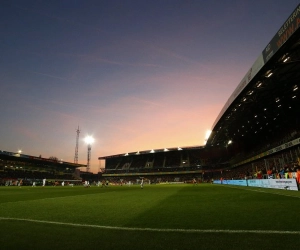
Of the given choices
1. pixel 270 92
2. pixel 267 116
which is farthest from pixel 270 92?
pixel 267 116

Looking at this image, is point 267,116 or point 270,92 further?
point 267,116

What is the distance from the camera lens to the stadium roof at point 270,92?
1426 centimetres

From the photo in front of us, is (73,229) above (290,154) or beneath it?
beneath

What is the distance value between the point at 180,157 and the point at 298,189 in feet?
227

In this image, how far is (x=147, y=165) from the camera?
88.3m

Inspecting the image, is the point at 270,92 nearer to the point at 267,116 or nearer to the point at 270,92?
the point at 270,92

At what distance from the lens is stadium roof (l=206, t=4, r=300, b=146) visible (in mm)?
14258

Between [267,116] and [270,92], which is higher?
[267,116]

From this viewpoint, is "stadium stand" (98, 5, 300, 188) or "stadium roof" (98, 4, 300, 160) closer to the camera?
"stadium roof" (98, 4, 300, 160)

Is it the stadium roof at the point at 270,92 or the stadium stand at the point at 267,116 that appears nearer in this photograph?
the stadium roof at the point at 270,92


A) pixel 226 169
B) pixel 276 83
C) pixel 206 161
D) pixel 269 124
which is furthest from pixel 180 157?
pixel 276 83

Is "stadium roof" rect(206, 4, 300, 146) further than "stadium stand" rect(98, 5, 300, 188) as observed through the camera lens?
No

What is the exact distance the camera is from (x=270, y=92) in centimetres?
2359

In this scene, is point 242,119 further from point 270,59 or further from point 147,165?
point 147,165
